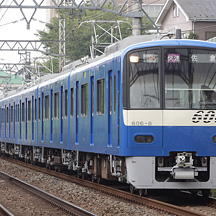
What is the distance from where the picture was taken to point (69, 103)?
16.6 metres

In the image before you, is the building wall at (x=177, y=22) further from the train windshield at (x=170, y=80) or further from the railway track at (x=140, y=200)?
the train windshield at (x=170, y=80)

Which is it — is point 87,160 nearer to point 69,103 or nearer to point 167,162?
point 69,103

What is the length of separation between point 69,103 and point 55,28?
2054 inches

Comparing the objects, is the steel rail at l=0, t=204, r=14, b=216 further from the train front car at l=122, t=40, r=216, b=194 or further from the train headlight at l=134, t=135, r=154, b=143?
the train headlight at l=134, t=135, r=154, b=143

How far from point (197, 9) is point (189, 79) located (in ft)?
114

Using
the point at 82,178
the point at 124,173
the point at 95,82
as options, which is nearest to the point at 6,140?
the point at 82,178

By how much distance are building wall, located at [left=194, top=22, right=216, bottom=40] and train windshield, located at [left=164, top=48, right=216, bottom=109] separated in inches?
1302

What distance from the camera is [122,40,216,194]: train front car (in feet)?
36.8

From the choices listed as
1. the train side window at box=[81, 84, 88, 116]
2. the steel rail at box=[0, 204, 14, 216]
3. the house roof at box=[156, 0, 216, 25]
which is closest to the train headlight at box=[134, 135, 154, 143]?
the steel rail at box=[0, 204, 14, 216]

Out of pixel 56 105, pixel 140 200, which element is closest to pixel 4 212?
pixel 140 200

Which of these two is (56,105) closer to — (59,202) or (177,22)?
(59,202)

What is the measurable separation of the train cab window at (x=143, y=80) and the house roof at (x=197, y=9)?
32.8m

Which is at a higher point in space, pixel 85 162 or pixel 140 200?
pixel 85 162

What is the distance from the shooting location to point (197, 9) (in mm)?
45375
